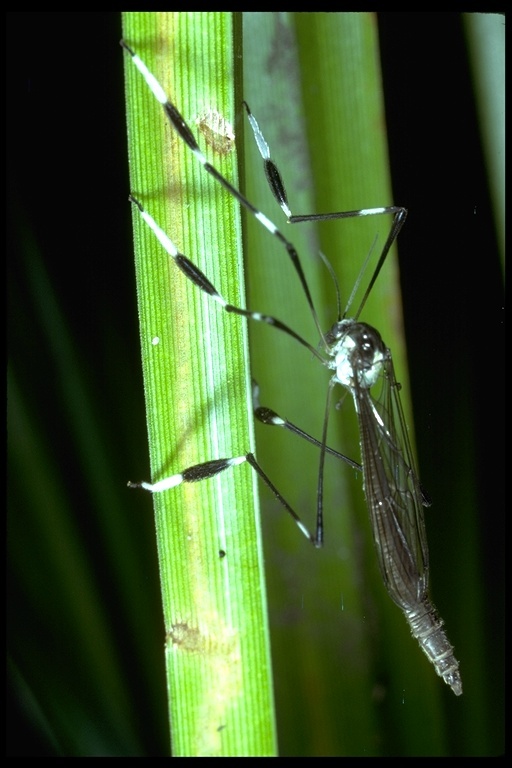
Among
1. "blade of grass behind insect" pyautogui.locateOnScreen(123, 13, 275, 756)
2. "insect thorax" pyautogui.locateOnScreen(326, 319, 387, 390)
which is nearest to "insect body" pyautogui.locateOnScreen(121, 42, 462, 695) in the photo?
"insect thorax" pyautogui.locateOnScreen(326, 319, 387, 390)

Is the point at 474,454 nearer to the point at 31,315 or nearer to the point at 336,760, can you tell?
the point at 336,760

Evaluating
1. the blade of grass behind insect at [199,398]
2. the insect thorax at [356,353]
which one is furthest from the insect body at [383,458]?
the blade of grass behind insect at [199,398]

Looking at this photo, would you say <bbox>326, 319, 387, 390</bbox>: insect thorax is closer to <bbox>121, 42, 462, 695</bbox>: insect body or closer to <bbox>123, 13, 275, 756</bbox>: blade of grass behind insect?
<bbox>121, 42, 462, 695</bbox>: insect body

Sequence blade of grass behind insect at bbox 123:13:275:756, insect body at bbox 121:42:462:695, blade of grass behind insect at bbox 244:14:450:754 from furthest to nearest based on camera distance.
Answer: blade of grass behind insect at bbox 244:14:450:754 → insect body at bbox 121:42:462:695 → blade of grass behind insect at bbox 123:13:275:756

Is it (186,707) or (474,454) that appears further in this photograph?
(474,454)

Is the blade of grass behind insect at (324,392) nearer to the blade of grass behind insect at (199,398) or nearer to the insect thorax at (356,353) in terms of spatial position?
the insect thorax at (356,353)

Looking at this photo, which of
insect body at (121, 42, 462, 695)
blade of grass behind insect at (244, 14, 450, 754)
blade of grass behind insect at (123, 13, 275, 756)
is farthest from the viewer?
blade of grass behind insect at (244, 14, 450, 754)

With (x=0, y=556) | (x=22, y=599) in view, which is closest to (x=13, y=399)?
(x=0, y=556)

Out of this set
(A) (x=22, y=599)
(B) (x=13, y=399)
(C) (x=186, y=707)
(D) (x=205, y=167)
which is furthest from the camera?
(A) (x=22, y=599)
